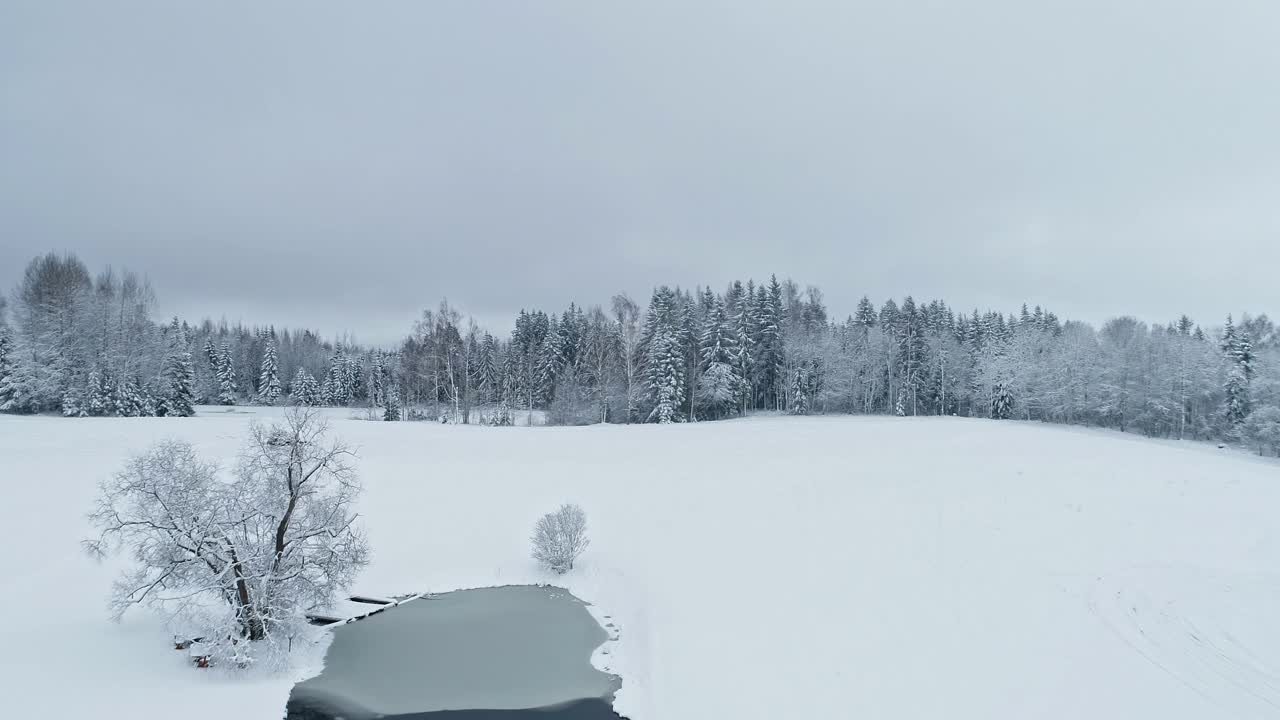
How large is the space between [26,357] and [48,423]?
16597mm

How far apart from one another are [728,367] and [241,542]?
150 feet

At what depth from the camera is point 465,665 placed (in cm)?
1366

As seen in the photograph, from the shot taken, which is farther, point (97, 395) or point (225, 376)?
point (225, 376)

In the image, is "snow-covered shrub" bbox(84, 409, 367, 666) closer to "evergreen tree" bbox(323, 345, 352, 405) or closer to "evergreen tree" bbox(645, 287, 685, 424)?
"evergreen tree" bbox(645, 287, 685, 424)

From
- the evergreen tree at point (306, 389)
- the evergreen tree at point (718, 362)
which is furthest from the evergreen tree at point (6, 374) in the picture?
the evergreen tree at point (718, 362)

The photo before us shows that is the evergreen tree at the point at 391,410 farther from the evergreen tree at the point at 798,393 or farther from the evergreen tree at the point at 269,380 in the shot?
the evergreen tree at the point at 798,393

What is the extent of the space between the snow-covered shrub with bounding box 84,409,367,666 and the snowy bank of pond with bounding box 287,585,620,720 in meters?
1.67

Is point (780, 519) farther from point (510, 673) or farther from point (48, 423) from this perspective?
point (48, 423)

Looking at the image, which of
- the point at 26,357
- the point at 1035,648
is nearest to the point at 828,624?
the point at 1035,648

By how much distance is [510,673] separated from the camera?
1332 cm

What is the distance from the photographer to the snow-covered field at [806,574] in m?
11.2

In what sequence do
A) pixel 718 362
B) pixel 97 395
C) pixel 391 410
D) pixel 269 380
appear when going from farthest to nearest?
pixel 269 380
pixel 391 410
pixel 718 362
pixel 97 395

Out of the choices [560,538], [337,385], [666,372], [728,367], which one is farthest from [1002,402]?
[337,385]

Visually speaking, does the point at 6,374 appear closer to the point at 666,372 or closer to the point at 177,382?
the point at 177,382
